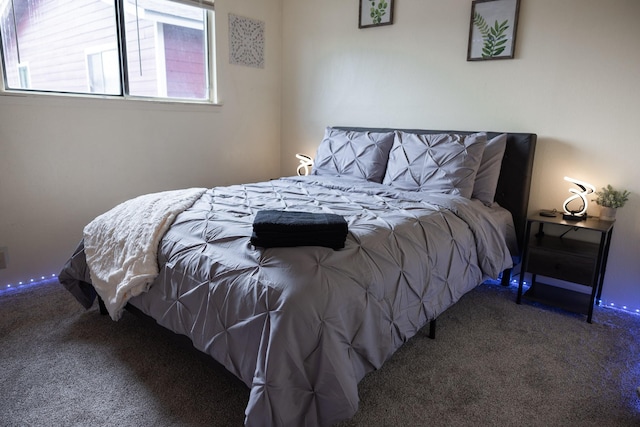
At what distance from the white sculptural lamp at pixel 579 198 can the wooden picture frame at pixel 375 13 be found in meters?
1.91

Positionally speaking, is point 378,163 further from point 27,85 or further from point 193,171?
point 27,85

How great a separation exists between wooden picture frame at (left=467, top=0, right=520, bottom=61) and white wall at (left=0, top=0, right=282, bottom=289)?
1992mm

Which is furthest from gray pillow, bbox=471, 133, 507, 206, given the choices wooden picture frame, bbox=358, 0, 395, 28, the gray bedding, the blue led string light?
the blue led string light

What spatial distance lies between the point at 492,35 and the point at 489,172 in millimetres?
1013

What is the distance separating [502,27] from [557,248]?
5.16ft

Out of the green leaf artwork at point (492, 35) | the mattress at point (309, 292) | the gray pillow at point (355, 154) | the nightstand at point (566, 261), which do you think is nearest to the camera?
the mattress at point (309, 292)

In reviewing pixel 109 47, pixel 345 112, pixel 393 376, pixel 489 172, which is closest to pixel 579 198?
pixel 489 172

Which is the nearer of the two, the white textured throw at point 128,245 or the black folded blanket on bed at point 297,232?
the black folded blanket on bed at point 297,232

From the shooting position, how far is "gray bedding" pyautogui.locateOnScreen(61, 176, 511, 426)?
1320 mm

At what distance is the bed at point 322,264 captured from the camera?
1.33m

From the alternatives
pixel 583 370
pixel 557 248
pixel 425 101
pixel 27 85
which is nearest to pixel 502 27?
pixel 425 101

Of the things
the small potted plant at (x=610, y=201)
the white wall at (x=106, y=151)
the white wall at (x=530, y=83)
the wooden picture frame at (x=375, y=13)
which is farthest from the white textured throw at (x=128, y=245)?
the small potted plant at (x=610, y=201)

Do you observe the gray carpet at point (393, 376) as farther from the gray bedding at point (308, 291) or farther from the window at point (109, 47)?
the window at point (109, 47)

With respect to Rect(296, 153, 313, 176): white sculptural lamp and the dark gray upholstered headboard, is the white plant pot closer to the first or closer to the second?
the dark gray upholstered headboard
